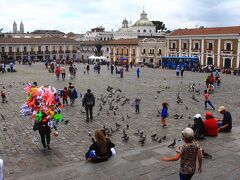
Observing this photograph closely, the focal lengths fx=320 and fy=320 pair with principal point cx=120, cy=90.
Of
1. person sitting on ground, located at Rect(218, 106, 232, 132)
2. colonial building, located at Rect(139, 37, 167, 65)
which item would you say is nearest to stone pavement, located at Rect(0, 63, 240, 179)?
person sitting on ground, located at Rect(218, 106, 232, 132)

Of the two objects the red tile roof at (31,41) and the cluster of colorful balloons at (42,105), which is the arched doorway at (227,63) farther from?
the red tile roof at (31,41)

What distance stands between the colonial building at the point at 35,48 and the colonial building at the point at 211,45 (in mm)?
29978

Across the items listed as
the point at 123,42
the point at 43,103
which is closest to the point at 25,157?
the point at 43,103

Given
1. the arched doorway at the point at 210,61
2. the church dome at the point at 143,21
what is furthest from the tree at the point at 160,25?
the arched doorway at the point at 210,61

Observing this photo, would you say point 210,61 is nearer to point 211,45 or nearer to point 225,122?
point 211,45

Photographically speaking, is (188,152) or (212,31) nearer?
(188,152)

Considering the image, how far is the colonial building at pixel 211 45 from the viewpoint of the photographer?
4315 cm

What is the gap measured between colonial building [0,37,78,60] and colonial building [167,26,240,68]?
2998 centimetres

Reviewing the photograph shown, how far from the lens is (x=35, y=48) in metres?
70.8

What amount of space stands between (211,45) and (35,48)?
1587 inches

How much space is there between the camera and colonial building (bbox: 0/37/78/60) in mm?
68500

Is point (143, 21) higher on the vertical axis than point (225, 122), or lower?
higher

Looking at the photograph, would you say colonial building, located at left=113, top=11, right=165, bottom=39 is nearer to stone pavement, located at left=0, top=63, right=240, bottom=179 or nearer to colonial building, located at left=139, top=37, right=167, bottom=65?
colonial building, located at left=139, top=37, right=167, bottom=65

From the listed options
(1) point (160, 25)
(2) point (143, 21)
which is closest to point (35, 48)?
(2) point (143, 21)
